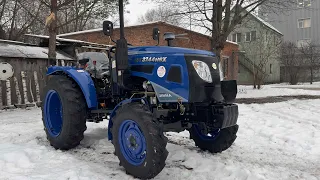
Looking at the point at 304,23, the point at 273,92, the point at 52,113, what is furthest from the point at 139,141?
the point at 304,23

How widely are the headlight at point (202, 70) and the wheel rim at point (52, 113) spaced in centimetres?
256

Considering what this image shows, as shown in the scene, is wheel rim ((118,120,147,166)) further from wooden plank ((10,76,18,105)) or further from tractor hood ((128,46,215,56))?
wooden plank ((10,76,18,105))

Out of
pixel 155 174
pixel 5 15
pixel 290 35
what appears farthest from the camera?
pixel 290 35

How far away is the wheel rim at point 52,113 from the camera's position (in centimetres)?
538

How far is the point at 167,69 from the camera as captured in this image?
401 cm

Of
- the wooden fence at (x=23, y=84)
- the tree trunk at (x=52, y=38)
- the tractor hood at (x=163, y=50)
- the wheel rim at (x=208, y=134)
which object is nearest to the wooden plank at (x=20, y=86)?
the wooden fence at (x=23, y=84)

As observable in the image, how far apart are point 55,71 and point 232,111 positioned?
10.3 ft

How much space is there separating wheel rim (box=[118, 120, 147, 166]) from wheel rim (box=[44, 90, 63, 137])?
5.73 ft

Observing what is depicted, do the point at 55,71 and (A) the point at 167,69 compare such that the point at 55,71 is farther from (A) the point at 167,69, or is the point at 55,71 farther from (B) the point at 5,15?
(B) the point at 5,15

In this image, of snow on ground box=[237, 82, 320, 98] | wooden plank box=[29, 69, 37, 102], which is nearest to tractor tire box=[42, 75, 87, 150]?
wooden plank box=[29, 69, 37, 102]

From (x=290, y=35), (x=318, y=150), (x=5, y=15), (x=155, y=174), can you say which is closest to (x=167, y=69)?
(x=155, y=174)

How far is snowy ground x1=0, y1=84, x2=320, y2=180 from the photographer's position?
13.2ft

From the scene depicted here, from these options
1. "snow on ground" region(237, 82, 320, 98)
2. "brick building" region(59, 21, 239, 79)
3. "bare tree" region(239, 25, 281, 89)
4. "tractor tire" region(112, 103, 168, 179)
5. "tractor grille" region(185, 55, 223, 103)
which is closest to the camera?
"tractor tire" region(112, 103, 168, 179)

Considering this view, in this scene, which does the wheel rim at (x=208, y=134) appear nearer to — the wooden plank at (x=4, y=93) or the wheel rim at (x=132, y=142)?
the wheel rim at (x=132, y=142)
